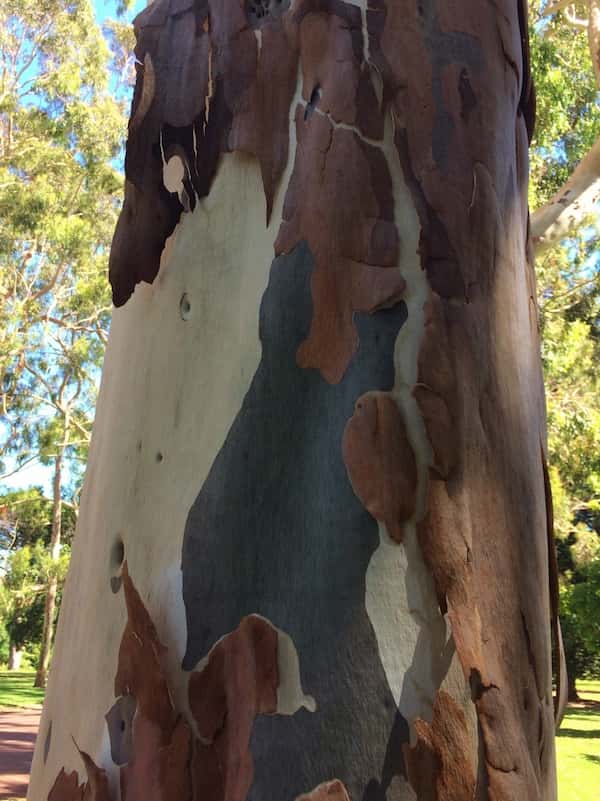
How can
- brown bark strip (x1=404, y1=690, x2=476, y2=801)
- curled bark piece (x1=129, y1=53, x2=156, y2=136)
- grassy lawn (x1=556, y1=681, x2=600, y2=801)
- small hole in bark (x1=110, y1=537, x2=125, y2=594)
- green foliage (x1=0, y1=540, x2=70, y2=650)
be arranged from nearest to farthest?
brown bark strip (x1=404, y1=690, x2=476, y2=801), small hole in bark (x1=110, y1=537, x2=125, y2=594), curled bark piece (x1=129, y1=53, x2=156, y2=136), grassy lawn (x1=556, y1=681, x2=600, y2=801), green foliage (x1=0, y1=540, x2=70, y2=650)

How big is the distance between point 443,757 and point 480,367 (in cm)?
41

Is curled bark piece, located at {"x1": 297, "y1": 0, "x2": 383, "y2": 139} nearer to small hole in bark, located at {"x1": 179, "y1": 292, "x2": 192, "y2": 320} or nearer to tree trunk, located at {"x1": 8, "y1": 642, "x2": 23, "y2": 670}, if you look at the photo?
small hole in bark, located at {"x1": 179, "y1": 292, "x2": 192, "y2": 320}

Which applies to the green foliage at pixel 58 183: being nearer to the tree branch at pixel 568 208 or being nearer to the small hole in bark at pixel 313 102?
the tree branch at pixel 568 208

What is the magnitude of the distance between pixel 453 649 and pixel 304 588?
0.16 m

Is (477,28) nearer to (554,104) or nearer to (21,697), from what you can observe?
(554,104)

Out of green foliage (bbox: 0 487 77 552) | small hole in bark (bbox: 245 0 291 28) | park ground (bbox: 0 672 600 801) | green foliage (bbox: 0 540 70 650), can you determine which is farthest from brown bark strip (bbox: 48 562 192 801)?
green foliage (bbox: 0 487 77 552)

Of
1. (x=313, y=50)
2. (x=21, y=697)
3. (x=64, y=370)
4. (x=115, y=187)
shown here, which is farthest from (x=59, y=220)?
(x=313, y=50)

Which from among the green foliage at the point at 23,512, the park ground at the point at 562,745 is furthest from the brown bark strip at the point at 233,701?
the green foliage at the point at 23,512

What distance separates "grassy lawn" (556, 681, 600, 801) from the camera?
598 cm

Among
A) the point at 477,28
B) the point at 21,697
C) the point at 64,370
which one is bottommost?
the point at 21,697

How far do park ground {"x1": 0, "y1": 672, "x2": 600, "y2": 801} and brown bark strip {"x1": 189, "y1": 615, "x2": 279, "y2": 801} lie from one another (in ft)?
17.6

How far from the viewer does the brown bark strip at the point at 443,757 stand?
0.85 meters

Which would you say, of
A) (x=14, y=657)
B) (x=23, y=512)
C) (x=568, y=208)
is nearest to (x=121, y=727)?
(x=568, y=208)

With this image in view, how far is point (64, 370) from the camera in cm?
1252
